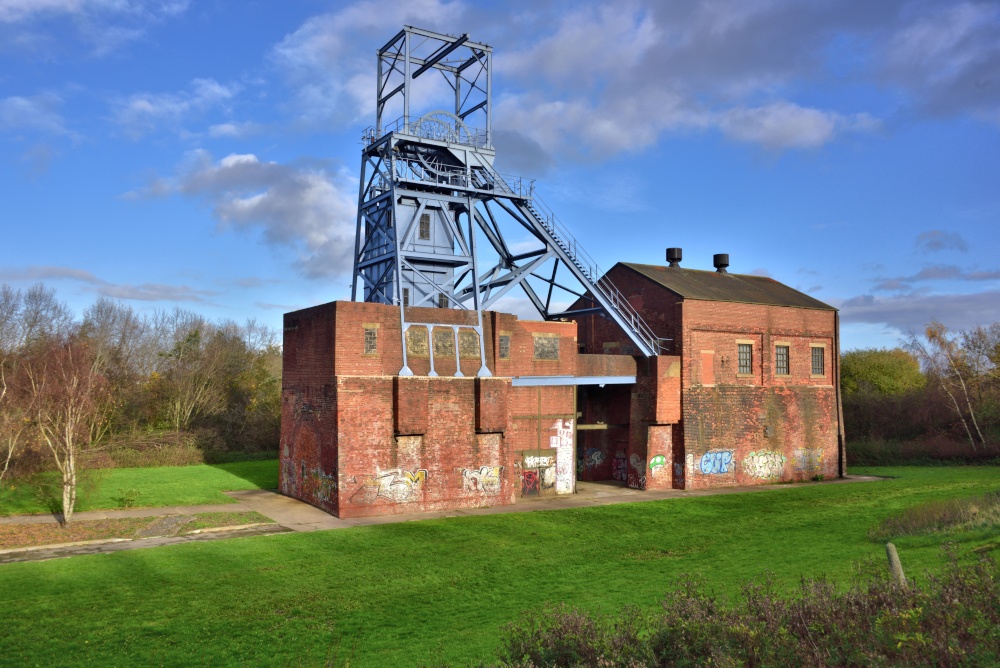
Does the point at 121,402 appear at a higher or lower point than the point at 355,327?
lower

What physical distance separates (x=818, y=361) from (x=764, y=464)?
5900mm

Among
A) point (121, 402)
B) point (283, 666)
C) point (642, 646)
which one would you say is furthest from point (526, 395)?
point (121, 402)

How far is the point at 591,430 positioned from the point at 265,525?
1385 centimetres

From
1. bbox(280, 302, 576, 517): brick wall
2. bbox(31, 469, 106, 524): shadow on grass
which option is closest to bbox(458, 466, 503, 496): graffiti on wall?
bbox(280, 302, 576, 517): brick wall

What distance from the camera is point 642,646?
675 cm

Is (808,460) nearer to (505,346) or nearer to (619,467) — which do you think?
(619,467)

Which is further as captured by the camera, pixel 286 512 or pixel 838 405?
pixel 838 405

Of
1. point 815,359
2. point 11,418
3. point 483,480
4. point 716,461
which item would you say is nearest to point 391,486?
point 483,480

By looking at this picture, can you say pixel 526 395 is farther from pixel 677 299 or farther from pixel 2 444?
pixel 2 444

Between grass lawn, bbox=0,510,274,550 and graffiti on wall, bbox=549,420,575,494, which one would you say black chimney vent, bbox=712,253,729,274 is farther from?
grass lawn, bbox=0,510,274,550

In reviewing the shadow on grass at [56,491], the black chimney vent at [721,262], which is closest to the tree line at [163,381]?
the shadow on grass at [56,491]

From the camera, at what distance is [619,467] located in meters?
29.2

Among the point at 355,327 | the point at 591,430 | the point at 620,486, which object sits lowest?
the point at 620,486

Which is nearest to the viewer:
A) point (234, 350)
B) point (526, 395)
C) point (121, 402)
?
point (526, 395)
